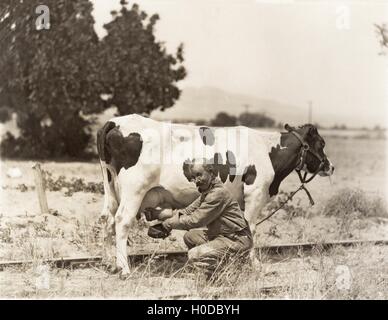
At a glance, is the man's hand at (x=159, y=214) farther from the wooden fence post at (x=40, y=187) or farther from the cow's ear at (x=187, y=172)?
the wooden fence post at (x=40, y=187)

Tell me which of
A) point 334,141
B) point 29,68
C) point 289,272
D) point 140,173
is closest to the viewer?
point 140,173

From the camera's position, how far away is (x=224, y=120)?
8938mm

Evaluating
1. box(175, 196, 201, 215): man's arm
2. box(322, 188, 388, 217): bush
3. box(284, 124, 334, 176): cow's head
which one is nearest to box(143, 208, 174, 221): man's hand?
box(175, 196, 201, 215): man's arm

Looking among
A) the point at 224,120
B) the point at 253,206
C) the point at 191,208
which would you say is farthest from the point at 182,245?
the point at 224,120

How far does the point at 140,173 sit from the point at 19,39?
8.38ft

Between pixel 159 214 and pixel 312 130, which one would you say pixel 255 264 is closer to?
pixel 159 214

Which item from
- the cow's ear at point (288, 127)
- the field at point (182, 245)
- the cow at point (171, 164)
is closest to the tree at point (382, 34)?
the field at point (182, 245)

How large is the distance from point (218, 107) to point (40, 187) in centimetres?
248

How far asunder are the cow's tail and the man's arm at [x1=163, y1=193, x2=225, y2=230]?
782mm

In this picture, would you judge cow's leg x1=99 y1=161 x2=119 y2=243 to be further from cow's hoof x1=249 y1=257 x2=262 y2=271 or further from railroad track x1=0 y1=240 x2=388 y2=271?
cow's hoof x1=249 y1=257 x2=262 y2=271

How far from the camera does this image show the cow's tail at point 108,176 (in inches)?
312

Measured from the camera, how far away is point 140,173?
7.79m

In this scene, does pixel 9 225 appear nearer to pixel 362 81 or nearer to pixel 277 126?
pixel 277 126
